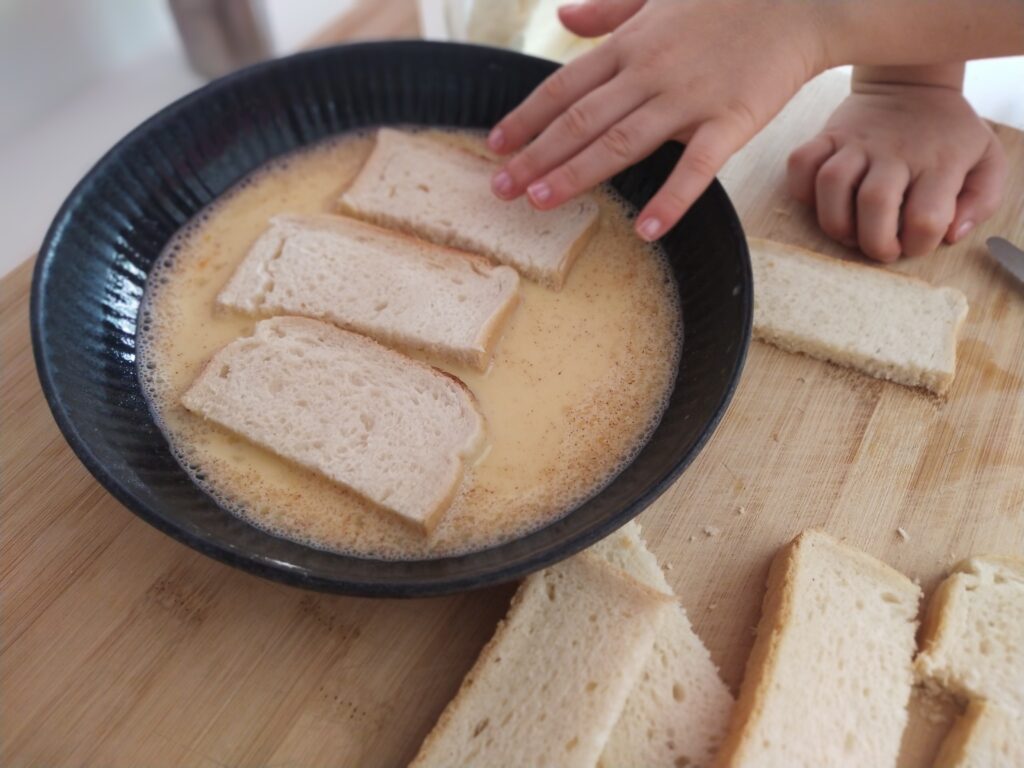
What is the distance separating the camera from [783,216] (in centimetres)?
157

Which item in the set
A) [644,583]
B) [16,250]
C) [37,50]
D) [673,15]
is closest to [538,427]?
[644,583]

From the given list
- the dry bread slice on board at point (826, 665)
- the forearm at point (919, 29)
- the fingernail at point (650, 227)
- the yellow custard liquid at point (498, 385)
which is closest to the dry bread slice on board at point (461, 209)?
the yellow custard liquid at point (498, 385)

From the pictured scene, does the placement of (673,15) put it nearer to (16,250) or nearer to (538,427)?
(538,427)

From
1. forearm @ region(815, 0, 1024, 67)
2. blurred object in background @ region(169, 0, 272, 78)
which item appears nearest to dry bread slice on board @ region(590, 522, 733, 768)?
forearm @ region(815, 0, 1024, 67)

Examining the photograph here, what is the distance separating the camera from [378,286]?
53.0 inches

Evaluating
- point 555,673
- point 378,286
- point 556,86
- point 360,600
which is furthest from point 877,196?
point 360,600

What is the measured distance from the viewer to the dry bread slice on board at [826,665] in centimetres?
96

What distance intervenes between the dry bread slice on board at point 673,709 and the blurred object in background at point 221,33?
1.79m

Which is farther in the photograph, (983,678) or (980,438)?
(980,438)

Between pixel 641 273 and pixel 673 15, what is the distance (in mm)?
443

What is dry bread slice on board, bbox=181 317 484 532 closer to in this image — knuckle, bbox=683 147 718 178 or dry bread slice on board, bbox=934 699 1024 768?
knuckle, bbox=683 147 718 178

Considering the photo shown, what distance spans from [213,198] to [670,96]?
2.74ft

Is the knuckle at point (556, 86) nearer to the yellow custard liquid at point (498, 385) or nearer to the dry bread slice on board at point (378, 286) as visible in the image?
the yellow custard liquid at point (498, 385)

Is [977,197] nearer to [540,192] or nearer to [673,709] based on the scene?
[540,192]
